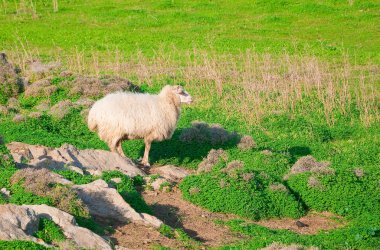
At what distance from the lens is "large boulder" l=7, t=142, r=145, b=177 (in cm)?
1517

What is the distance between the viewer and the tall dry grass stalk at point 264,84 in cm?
2144

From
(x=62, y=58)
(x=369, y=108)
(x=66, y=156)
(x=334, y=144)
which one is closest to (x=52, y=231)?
(x=66, y=156)

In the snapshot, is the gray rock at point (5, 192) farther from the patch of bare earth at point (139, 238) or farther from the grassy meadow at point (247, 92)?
the patch of bare earth at point (139, 238)

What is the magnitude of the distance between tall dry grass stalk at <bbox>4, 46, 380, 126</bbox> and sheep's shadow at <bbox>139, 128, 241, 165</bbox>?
2.17m

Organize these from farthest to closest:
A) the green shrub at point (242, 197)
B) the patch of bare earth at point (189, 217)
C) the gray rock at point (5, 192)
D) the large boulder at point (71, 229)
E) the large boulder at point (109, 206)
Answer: the green shrub at point (242, 197)
the patch of bare earth at point (189, 217)
the large boulder at point (109, 206)
the gray rock at point (5, 192)
the large boulder at point (71, 229)

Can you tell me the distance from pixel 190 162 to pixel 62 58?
14530mm

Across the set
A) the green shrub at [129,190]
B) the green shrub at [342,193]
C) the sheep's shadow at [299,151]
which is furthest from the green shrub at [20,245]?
the sheep's shadow at [299,151]

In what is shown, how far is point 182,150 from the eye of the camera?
1850 cm

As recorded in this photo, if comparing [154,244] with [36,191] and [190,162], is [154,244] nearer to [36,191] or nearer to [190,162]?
[36,191]

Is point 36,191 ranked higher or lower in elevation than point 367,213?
higher

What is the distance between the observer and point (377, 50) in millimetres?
33562

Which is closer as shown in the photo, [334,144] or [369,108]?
[334,144]

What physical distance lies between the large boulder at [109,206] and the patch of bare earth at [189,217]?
3.01 feet

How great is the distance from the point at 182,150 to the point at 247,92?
4.19 metres
